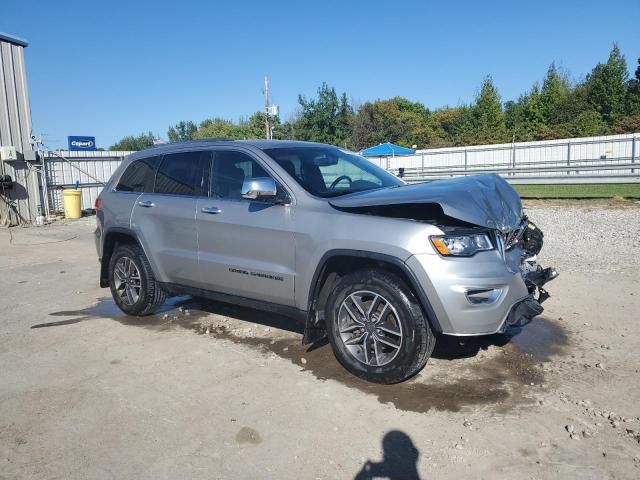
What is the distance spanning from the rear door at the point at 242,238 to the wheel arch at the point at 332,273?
9.7 inches

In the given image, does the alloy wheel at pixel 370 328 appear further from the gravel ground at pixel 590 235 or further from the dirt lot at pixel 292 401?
the gravel ground at pixel 590 235

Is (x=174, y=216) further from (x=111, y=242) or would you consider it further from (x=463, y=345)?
(x=463, y=345)

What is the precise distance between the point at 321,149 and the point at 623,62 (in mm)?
44425

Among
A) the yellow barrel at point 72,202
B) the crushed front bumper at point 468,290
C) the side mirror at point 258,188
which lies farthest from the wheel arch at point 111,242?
the yellow barrel at point 72,202

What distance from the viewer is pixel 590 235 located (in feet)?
34.1

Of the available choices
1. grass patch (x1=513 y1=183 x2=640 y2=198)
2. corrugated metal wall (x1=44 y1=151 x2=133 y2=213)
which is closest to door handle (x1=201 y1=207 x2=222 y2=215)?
grass patch (x1=513 y1=183 x2=640 y2=198)

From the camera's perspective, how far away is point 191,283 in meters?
5.44

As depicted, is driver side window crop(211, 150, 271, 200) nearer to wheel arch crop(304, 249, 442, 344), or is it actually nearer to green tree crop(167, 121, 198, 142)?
wheel arch crop(304, 249, 442, 344)

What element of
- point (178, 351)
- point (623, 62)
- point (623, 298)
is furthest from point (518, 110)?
point (178, 351)

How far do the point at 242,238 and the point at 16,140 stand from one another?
14.9m

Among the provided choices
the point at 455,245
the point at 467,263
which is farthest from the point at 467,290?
the point at 455,245

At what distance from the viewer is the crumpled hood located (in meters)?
3.79

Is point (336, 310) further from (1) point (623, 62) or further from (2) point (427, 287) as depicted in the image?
(1) point (623, 62)

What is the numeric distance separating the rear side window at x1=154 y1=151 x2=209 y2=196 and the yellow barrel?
533 inches
